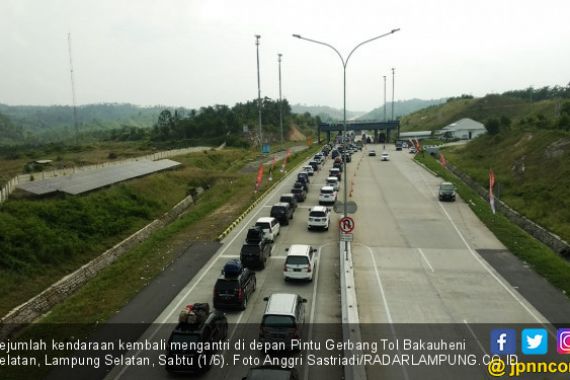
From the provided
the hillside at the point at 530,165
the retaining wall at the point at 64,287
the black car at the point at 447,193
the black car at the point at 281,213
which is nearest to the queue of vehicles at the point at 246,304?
the black car at the point at 281,213

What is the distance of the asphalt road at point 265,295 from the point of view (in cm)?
1486

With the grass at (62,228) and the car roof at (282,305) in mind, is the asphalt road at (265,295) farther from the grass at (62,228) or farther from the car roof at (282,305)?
the grass at (62,228)

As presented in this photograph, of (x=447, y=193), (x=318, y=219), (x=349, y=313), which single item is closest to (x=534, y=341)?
(x=349, y=313)

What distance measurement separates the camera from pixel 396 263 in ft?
85.6

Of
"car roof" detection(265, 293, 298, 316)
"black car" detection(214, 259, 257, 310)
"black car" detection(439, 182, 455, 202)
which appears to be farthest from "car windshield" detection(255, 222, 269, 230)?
"black car" detection(439, 182, 455, 202)

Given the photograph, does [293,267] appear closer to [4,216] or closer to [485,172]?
[4,216]

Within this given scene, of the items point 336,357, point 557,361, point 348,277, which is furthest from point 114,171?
point 557,361

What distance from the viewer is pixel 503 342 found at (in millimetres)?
16953

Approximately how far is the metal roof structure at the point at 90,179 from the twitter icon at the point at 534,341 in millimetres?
32132

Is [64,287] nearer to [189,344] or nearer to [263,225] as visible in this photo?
[263,225]

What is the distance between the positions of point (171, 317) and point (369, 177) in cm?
4320

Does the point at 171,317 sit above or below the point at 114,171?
below

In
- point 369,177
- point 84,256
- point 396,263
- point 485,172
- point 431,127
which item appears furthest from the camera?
point 431,127

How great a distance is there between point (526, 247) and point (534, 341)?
12561 millimetres
